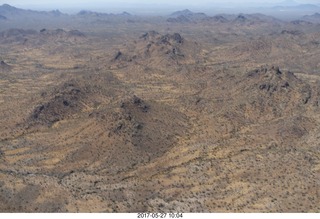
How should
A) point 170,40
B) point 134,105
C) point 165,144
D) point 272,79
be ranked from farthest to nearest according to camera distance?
1. point 170,40
2. point 272,79
3. point 134,105
4. point 165,144

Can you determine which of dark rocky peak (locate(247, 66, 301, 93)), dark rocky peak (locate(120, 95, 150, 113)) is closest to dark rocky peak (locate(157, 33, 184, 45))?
dark rocky peak (locate(247, 66, 301, 93))

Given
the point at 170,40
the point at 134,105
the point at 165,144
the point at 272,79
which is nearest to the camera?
the point at 165,144

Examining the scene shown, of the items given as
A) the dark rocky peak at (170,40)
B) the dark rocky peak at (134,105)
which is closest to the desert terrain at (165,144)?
the dark rocky peak at (134,105)

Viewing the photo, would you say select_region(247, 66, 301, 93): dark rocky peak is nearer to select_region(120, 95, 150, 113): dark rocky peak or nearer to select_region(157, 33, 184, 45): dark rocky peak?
select_region(120, 95, 150, 113): dark rocky peak

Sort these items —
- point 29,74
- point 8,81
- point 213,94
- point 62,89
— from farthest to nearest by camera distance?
1. point 29,74
2. point 8,81
3. point 213,94
4. point 62,89

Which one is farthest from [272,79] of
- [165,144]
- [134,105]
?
[165,144]

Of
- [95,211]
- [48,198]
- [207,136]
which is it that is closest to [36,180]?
[48,198]

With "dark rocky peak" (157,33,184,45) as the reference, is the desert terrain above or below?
below

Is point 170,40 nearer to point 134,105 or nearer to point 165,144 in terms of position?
point 134,105

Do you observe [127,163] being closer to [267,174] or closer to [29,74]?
[267,174]

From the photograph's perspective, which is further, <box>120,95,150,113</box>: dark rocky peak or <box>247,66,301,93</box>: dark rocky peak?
<box>247,66,301,93</box>: dark rocky peak

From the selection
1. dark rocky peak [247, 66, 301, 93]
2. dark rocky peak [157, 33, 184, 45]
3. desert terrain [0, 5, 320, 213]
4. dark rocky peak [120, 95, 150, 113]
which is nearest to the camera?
desert terrain [0, 5, 320, 213]
